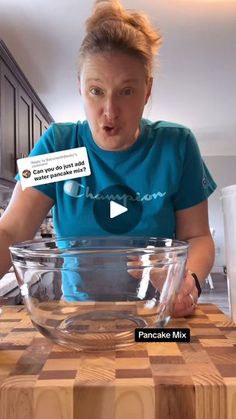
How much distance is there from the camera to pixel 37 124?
392 centimetres

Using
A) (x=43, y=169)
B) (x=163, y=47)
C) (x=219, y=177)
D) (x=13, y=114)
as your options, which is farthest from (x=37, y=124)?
(x=219, y=177)

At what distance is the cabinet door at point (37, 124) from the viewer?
377 centimetres

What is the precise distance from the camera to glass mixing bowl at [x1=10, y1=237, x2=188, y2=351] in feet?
1.61

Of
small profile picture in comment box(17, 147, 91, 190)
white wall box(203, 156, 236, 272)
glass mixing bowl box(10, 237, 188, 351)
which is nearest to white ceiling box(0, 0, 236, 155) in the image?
small profile picture in comment box(17, 147, 91, 190)

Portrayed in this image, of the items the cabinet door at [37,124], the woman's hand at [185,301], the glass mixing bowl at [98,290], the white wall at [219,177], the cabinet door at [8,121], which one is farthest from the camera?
the white wall at [219,177]

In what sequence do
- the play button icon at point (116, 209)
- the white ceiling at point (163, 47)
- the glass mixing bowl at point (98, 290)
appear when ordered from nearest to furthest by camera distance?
the glass mixing bowl at point (98, 290) → the play button icon at point (116, 209) → the white ceiling at point (163, 47)

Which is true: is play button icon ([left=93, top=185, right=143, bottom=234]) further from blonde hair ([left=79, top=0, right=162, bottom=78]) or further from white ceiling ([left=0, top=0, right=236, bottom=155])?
white ceiling ([left=0, top=0, right=236, bottom=155])

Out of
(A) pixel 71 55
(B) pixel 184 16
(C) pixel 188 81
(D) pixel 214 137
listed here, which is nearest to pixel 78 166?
(B) pixel 184 16

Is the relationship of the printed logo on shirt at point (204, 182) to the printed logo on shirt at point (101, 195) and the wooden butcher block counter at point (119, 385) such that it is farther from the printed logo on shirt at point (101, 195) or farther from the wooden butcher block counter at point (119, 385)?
the wooden butcher block counter at point (119, 385)

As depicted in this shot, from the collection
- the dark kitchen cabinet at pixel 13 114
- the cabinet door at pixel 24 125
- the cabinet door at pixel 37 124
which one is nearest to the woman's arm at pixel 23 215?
the dark kitchen cabinet at pixel 13 114

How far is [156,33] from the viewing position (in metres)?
0.92

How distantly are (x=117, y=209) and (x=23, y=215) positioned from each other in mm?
194

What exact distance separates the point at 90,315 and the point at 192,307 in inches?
6.5

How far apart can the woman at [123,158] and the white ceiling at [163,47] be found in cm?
60
